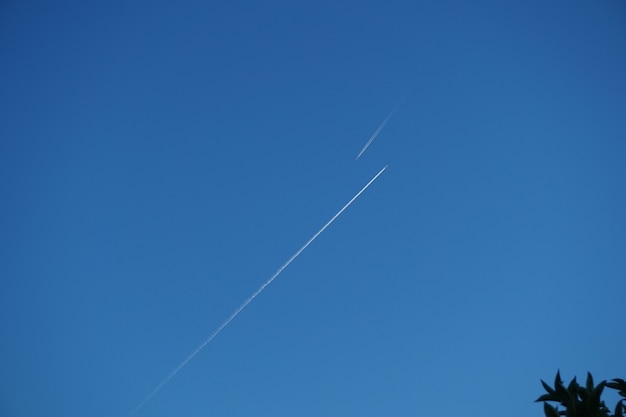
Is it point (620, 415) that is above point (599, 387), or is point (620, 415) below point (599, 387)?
below

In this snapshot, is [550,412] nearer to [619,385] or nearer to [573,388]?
[573,388]

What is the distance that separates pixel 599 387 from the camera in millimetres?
5707

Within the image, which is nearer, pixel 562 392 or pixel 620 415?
pixel 620 415

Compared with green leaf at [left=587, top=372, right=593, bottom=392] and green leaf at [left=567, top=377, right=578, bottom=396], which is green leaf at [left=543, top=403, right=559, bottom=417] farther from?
green leaf at [left=587, top=372, right=593, bottom=392]

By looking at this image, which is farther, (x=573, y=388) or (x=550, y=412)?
(x=573, y=388)

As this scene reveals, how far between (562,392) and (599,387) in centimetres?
53

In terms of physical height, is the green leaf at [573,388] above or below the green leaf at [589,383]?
above

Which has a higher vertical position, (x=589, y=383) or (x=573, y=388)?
(x=573, y=388)

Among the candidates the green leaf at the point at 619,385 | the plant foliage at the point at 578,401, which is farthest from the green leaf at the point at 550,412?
the green leaf at the point at 619,385

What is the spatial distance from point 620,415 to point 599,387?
41 centimetres

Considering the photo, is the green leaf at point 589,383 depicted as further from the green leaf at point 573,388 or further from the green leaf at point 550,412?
the green leaf at point 550,412

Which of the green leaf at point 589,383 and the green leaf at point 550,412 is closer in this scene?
the green leaf at point 550,412

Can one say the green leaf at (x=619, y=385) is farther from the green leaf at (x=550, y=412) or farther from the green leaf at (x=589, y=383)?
the green leaf at (x=550, y=412)

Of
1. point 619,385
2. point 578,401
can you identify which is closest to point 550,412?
point 578,401
